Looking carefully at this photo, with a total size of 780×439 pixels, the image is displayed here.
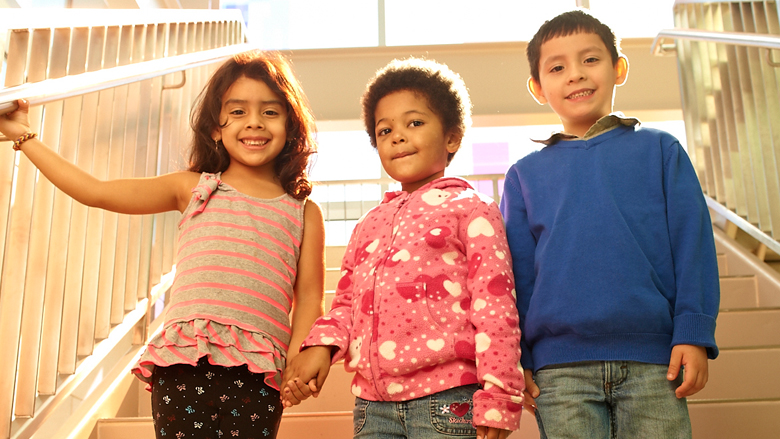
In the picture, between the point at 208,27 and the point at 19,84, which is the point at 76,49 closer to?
the point at 19,84

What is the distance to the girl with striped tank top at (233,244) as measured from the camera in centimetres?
126

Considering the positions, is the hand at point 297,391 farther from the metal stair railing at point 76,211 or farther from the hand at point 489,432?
the metal stair railing at point 76,211

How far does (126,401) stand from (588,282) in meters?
1.48

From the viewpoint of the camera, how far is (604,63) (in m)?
1.45

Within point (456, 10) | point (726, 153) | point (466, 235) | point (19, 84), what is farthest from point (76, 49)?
point (456, 10)

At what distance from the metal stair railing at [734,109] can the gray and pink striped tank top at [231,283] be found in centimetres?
173

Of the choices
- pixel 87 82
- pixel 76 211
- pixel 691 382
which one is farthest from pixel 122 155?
pixel 691 382

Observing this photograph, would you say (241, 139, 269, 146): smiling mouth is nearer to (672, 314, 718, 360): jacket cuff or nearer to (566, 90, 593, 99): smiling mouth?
(566, 90, 593, 99): smiling mouth

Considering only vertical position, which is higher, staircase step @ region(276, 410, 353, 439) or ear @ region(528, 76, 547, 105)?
ear @ region(528, 76, 547, 105)

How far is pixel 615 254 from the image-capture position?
1228 mm

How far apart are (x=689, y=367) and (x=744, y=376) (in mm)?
1086

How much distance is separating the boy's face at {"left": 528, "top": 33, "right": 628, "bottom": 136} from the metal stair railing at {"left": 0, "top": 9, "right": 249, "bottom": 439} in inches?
42.0

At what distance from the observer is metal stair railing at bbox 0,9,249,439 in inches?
55.4

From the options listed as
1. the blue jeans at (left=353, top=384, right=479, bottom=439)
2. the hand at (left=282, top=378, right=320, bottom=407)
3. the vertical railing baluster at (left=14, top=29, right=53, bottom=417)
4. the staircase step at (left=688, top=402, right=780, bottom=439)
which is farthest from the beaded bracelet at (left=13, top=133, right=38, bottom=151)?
the staircase step at (left=688, top=402, right=780, bottom=439)
